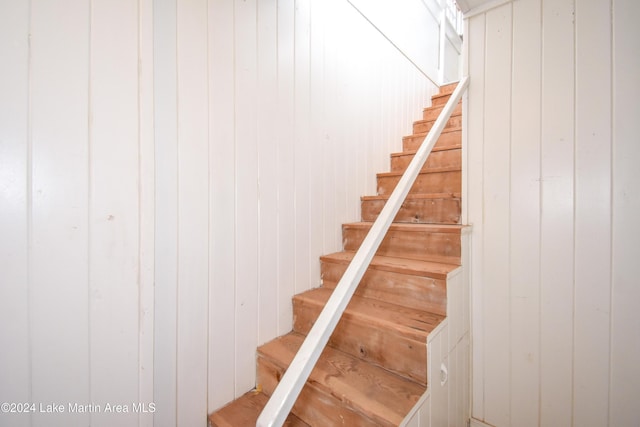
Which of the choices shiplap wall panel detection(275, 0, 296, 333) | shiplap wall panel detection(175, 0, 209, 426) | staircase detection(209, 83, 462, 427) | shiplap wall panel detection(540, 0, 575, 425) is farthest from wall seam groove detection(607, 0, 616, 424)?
shiplap wall panel detection(175, 0, 209, 426)

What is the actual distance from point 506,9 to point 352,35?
0.97m

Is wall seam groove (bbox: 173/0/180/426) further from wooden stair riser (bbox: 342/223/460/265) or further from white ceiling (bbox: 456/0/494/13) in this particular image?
white ceiling (bbox: 456/0/494/13)

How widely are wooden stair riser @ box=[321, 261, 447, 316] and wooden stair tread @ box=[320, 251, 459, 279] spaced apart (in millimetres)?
23

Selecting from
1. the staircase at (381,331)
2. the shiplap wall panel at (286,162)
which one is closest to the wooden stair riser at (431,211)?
the staircase at (381,331)

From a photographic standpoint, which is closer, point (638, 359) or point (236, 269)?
point (638, 359)

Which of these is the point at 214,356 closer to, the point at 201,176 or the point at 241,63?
the point at 201,176

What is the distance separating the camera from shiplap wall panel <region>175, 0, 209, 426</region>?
40.1 inches

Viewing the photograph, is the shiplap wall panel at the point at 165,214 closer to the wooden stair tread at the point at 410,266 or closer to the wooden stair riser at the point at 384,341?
the wooden stair riser at the point at 384,341

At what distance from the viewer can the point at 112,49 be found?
82cm

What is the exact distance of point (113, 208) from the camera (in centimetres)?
82

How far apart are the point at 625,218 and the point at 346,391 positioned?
1322 millimetres

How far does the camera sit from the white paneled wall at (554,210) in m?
1.05

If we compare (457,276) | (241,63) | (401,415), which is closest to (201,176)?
(241,63)

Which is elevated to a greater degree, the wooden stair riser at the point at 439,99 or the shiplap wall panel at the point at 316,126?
the wooden stair riser at the point at 439,99
